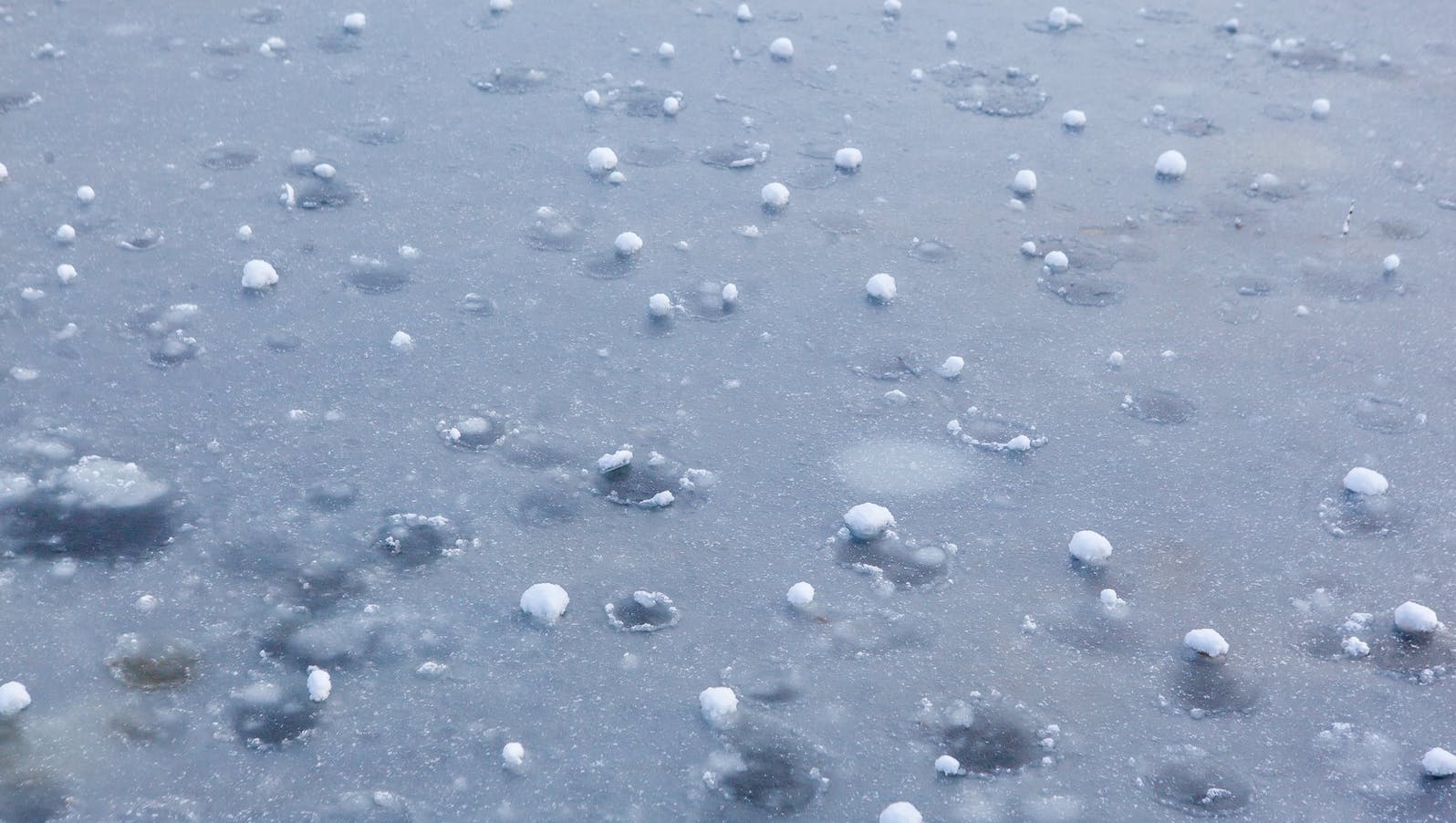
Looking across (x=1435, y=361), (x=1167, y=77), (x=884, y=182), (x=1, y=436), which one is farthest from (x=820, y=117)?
(x=1, y=436)

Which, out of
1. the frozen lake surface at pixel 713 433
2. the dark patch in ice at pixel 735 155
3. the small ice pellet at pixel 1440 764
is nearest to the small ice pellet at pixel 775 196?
the frozen lake surface at pixel 713 433

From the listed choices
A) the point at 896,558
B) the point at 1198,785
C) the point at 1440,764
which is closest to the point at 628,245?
the point at 896,558

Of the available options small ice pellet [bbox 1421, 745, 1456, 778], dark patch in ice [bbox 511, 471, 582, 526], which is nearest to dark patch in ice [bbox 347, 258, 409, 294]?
dark patch in ice [bbox 511, 471, 582, 526]

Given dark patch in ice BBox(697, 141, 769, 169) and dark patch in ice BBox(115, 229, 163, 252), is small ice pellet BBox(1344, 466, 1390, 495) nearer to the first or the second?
dark patch in ice BBox(697, 141, 769, 169)

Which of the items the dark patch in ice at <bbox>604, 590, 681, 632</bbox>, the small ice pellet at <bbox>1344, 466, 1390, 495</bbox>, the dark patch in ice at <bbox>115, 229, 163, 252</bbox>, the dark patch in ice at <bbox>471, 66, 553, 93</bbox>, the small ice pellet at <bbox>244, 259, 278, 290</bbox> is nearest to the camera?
the dark patch in ice at <bbox>604, 590, 681, 632</bbox>

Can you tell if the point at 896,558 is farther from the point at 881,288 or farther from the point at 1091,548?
the point at 881,288

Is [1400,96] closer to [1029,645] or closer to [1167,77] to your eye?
[1167,77]

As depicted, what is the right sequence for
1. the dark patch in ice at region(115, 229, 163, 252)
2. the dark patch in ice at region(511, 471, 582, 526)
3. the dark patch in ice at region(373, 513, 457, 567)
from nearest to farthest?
the dark patch in ice at region(373, 513, 457, 567) < the dark patch in ice at region(511, 471, 582, 526) < the dark patch in ice at region(115, 229, 163, 252)
